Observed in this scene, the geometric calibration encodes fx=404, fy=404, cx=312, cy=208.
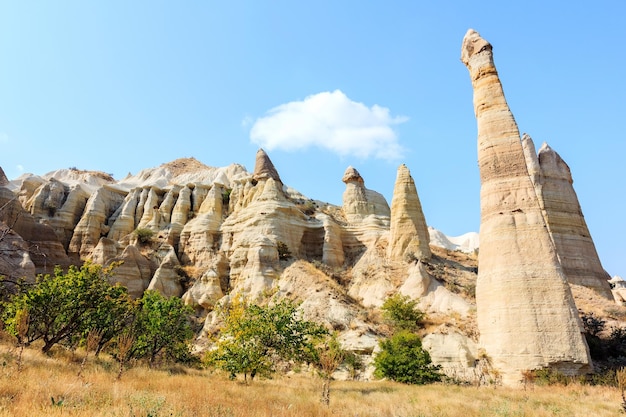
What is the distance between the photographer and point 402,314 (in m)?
23.7

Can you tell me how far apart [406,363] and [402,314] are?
18.7 feet

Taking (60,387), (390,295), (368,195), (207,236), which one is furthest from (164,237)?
(60,387)

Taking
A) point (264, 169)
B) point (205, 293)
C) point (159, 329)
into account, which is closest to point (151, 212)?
point (264, 169)

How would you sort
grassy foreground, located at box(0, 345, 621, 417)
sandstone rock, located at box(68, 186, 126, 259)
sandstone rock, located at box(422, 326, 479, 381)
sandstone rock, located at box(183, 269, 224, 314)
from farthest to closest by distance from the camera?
sandstone rock, located at box(68, 186, 126, 259) < sandstone rock, located at box(183, 269, 224, 314) < sandstone rock, located at box(422, 326, 479, 381) < grassy foreground, located at box(0, 345, 621, 417)

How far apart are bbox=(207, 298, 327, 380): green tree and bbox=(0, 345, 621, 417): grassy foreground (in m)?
1.46

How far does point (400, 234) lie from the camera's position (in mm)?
32781

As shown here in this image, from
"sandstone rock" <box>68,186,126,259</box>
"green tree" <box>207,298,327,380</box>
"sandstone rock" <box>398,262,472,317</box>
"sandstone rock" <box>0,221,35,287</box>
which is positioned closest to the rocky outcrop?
"sandstone rock" <box>398,262,472,317</box>

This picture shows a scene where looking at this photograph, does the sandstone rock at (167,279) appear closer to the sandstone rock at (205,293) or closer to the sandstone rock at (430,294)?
the sandstone rock at (205,293)

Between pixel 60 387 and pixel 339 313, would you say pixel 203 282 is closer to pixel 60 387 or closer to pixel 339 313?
pixel 339 313

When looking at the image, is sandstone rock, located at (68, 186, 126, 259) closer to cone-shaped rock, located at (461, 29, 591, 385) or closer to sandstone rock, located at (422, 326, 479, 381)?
sandstone rock, located at (422, 326, 479, 381)

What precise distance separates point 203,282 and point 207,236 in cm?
877

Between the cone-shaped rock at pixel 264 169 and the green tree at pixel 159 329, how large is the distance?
88.7 feet

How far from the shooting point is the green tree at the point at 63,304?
1445 cm

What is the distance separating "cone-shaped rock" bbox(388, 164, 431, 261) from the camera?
3212 centimetres
